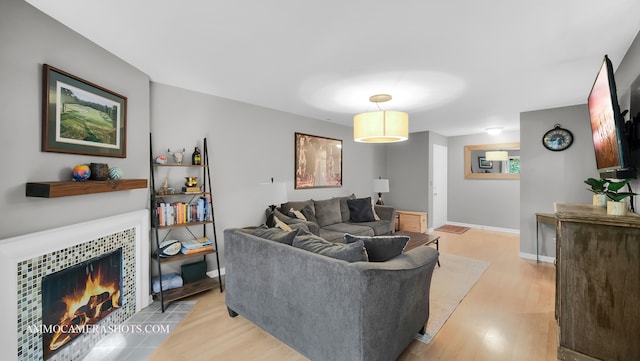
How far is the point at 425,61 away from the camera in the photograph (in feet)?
7.84

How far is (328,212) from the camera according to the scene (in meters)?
4.56

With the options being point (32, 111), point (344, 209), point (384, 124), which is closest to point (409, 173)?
point (344, 209)

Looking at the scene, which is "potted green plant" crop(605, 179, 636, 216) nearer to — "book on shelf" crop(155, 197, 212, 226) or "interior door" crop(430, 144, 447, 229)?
"book on shelf" crop(155, 197, 212, 226)

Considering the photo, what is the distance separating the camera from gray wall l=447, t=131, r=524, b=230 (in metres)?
5.98

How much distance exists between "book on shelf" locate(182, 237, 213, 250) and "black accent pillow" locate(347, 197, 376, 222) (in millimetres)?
2606

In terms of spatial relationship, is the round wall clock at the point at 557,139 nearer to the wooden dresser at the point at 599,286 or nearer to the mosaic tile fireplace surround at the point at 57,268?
the wooden dresser at the point at 599,286

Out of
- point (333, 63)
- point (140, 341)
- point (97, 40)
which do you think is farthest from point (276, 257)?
point (97, 40)

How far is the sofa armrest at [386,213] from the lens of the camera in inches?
196

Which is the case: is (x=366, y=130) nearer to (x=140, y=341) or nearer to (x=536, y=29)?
(x=536, y=29)

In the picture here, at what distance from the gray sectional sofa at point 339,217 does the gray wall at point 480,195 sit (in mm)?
2803

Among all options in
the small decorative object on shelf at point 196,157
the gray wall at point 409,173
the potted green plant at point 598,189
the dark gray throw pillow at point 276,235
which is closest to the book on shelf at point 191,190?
the small decorative object on shelf at point 196,157

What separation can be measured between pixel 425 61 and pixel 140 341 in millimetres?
3391

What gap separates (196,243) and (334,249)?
76.6 inches

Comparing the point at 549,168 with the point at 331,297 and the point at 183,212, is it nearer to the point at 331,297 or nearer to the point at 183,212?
the point at 331,297
